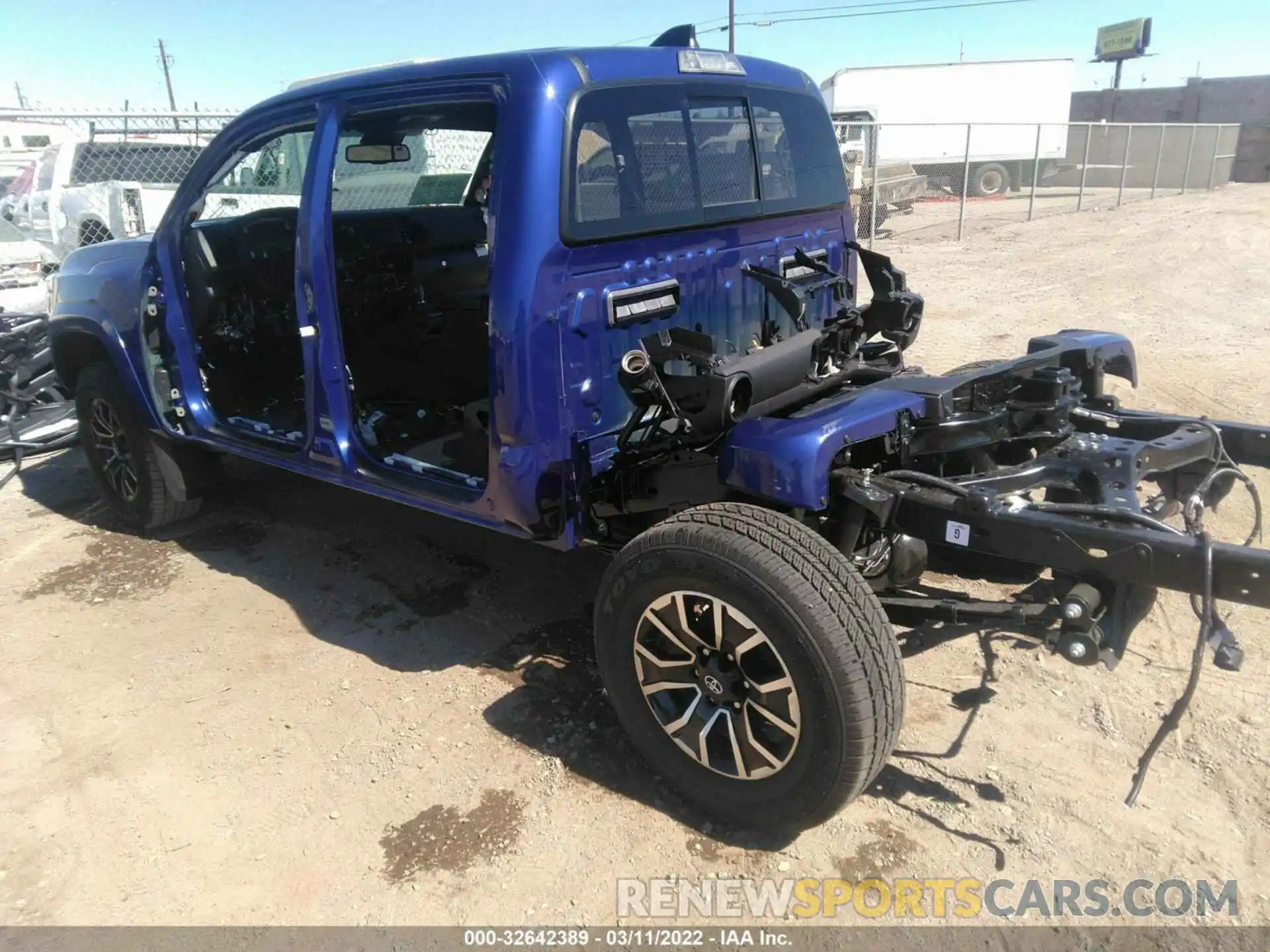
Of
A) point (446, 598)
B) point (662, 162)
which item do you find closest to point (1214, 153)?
point (662, 162)

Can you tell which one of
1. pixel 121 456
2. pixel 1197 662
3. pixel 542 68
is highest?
pixel 542 68

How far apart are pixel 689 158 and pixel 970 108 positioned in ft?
96.6

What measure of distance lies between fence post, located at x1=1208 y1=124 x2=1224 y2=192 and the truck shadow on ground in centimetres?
2923

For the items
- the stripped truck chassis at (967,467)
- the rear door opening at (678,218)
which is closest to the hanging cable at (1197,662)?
the stripped truck chassis at (967,467)

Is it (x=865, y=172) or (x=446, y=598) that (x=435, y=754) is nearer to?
(x=446, y=598)

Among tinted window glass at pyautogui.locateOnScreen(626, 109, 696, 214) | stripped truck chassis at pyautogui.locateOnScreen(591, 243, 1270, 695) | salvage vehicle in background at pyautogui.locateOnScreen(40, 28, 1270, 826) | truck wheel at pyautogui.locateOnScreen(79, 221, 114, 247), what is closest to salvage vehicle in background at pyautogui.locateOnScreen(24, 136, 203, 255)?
truck wheel at pyautogui.locateOnScreen(79, 221, 114, 247)

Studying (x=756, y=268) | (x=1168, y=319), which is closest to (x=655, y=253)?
(x=756, y=268)

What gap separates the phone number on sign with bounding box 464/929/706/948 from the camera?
2.39 m

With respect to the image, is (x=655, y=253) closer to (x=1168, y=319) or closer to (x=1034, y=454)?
(x=1034, y=454)

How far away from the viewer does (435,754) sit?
315 centimetres

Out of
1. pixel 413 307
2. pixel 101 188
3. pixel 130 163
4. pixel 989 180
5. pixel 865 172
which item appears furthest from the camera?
pixel 989 180

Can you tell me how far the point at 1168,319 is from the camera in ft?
30.0

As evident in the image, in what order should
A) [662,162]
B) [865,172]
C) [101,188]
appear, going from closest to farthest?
[662,162] → [101,188] → [865,172]
